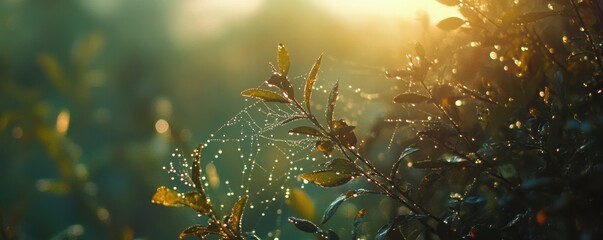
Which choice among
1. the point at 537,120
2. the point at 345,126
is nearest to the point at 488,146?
the point at 537,120

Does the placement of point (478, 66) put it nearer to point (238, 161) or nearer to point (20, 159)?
point (20, 159)

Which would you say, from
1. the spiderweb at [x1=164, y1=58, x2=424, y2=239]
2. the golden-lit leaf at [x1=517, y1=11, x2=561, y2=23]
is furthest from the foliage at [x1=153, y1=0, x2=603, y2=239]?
the spiderweb at [x1=164, y1=58, x2=424, y2=239]

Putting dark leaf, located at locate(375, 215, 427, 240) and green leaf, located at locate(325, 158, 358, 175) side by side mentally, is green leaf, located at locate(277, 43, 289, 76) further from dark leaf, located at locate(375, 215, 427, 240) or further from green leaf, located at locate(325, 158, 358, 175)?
dark leaf, located at locate(375, 215, 427, 240)

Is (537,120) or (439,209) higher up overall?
(439,209)

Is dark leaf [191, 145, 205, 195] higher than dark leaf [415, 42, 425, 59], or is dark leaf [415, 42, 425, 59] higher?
dark leaf [415, 42, 425, 59]

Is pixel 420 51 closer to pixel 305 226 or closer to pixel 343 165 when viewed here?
pixel 343 165
